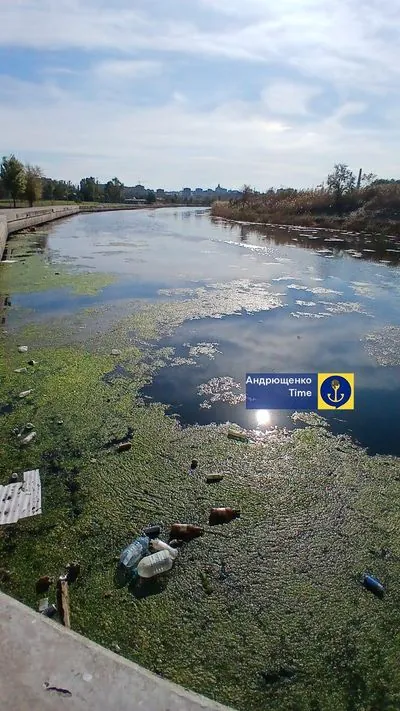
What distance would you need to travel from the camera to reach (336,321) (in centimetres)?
745

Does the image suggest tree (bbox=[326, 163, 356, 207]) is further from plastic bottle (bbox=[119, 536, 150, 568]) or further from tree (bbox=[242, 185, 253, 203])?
plastic bottle (bbox=[119, 536, 150, 568])

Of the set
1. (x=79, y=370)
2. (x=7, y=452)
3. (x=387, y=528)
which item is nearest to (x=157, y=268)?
(x=79, y=370)

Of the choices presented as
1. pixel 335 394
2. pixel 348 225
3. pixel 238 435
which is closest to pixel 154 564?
pixel 238 435

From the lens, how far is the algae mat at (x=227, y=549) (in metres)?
→ 1.93

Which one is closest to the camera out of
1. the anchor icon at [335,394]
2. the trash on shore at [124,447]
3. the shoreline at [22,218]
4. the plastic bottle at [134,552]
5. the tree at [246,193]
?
the plastic bottle at [134,552]

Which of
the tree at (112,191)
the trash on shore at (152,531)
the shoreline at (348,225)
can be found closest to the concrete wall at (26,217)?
the shoreline at (348,225)

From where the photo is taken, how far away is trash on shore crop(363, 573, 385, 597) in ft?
7.59

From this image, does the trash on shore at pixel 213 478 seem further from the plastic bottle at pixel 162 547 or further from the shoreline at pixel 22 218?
the shoreline at pixel 22 218

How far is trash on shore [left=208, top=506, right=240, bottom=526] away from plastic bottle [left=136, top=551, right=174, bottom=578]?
415 mm

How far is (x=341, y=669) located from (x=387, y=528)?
1062mm

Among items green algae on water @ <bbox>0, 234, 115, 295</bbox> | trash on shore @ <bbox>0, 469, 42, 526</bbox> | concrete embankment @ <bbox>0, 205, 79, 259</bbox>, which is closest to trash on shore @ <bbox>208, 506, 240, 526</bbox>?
trash on shore @ <bbox>0, 469, 42, 526</bbox>

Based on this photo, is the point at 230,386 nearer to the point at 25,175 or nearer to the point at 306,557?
the point at 306,557

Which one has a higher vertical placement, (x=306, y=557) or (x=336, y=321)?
(x=336, y=321)

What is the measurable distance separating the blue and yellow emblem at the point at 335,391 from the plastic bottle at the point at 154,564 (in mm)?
2511
